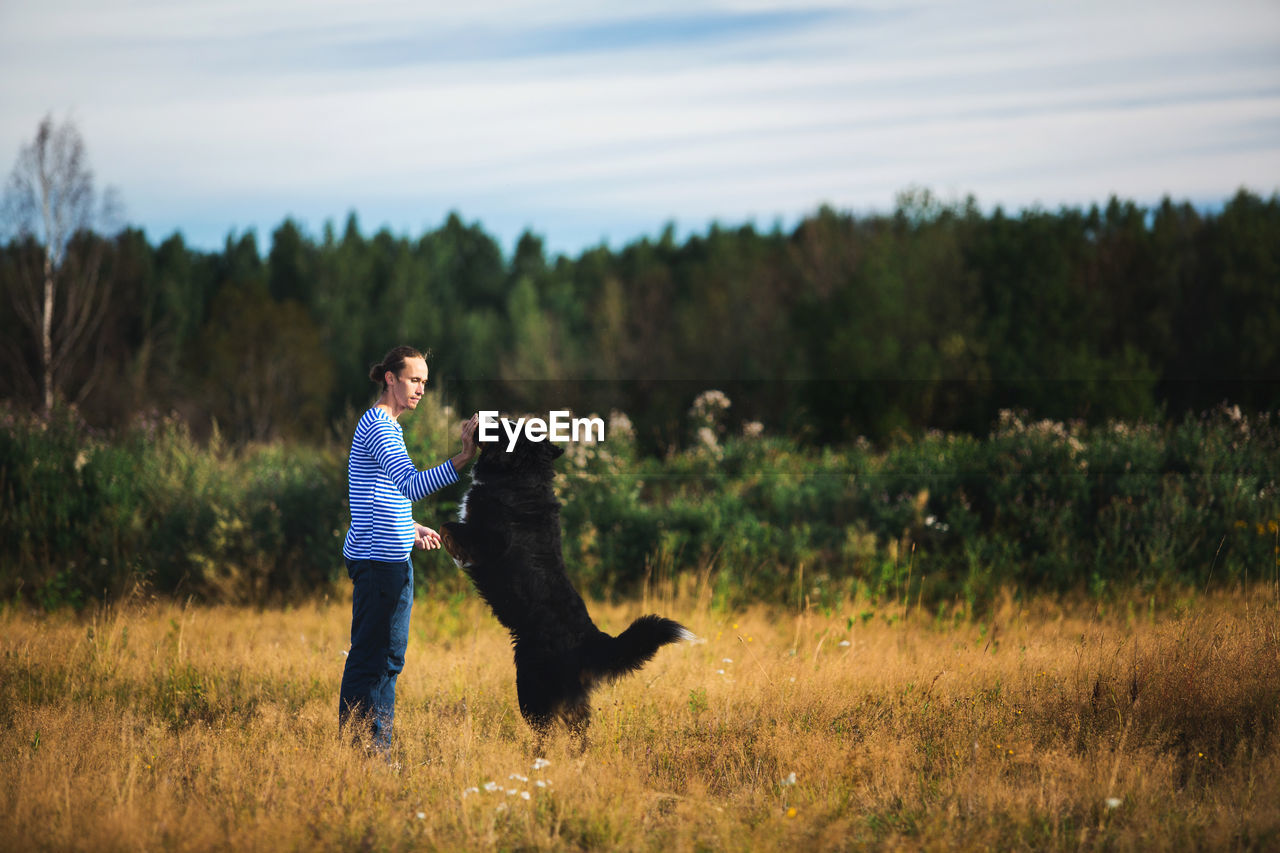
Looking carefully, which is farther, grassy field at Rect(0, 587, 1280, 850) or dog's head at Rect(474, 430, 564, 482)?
dog's head at Rect(474, 430, 564, 482)

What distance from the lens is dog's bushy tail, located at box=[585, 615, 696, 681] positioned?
451 cm

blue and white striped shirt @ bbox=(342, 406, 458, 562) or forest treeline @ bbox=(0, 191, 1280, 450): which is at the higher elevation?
forest treeline @ bbox=(0, 191, 1280, 450)

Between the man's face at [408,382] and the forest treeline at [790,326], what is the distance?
35.5 feet

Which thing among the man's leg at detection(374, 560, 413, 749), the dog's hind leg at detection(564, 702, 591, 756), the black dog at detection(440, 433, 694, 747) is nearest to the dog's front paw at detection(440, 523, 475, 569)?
the black dog at detection(440, 433, 694, 747)

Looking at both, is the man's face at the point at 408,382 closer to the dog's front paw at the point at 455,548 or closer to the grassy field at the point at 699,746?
the dog's front paw at the point at 455,548

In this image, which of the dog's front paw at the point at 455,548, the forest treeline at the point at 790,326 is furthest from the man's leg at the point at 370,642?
the forest treeline at the point at 790,326

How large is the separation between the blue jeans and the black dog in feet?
1.34

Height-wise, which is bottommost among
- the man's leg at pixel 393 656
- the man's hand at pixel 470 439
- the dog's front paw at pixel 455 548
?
the man's leg at pixel 393 656

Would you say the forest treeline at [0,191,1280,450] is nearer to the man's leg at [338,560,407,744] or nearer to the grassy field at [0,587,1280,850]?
the grassy field at [0,587,1280,850]

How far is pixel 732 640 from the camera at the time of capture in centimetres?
737

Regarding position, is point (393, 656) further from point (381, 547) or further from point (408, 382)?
point (408, 382)

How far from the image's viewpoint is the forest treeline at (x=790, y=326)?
2830 centimetres

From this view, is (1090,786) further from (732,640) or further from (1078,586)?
(1078,586)

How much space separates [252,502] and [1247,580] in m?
10.3
